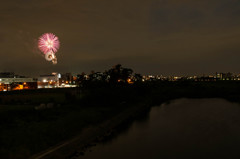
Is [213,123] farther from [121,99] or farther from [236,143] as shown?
[121,99]

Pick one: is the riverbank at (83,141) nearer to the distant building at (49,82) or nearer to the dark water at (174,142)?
the dark water at (174,142)

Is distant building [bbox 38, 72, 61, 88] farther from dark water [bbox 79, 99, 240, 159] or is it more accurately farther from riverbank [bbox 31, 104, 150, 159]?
dark water [bbox 79, 99, 240, 159]

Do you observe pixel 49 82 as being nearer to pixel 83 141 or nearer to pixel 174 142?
pixel 83 141

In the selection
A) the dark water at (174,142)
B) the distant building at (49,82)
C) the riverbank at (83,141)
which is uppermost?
the distant building at (49,82)

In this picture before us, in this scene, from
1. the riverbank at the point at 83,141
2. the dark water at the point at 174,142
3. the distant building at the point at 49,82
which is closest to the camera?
the riverbank at the point at 83,141

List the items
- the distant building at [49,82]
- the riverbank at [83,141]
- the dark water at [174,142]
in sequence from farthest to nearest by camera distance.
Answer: the distant building at [49,82] < the dark water at [174,142] < the riverbank at [83,141]

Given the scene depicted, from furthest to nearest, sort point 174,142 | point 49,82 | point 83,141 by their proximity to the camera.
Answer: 1. point 49,82
2. point 174,142
3. point 83,141

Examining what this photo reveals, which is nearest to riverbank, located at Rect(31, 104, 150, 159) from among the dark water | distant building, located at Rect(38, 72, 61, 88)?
the dark water

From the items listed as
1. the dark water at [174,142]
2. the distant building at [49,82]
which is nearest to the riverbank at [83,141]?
the dark water at [174,142]

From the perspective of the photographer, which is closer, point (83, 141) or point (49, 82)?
point (83, 141)

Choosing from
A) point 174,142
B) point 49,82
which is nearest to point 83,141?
point 174,142

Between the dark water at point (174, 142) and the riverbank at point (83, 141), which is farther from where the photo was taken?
the dark water at point (174, 142)

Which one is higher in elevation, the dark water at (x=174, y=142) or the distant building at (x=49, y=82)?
the distant building at (x=49, y=82)
